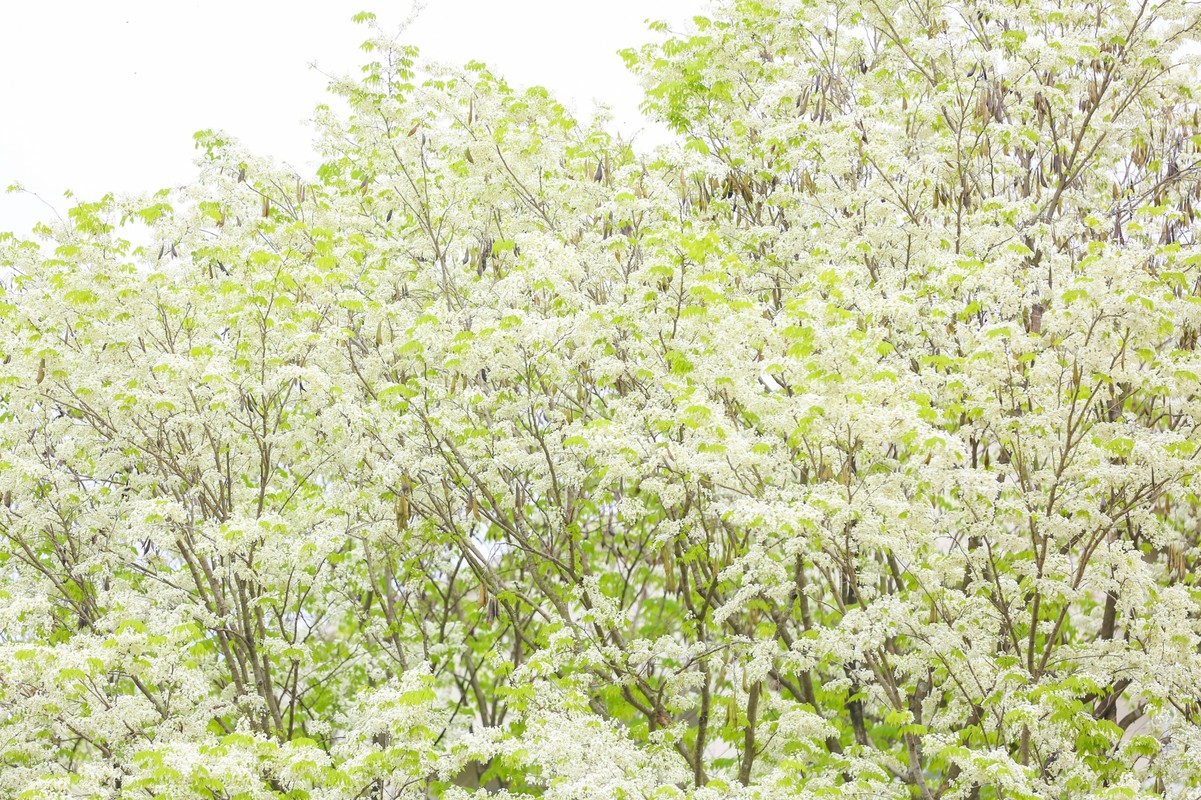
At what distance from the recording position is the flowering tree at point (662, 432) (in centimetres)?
803

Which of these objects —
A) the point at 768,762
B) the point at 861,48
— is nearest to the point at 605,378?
the point at 768,762

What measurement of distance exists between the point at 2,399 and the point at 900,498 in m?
9.00

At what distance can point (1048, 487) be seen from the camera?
911 cm

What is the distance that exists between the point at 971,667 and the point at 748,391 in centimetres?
268

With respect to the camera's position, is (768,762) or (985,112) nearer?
(768,762)

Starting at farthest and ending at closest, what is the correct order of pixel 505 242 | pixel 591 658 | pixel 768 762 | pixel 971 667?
pixel 505 242
pixel 768 762
pixel 591 658
pixel 971 667

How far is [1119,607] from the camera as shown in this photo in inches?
338

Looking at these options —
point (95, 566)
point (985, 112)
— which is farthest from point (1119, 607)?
point (95, 566)

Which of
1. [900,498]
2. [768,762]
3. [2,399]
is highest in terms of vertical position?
[2,399]

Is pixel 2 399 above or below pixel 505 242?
below

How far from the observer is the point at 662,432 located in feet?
30.1

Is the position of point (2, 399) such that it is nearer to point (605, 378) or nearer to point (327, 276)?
point (327, 276)

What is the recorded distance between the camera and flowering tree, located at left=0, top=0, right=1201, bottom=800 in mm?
8031

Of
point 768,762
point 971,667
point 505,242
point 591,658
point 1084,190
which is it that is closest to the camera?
point 971,667
